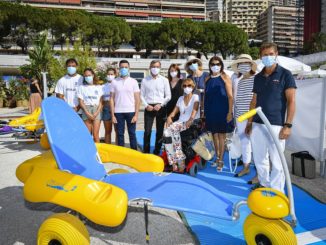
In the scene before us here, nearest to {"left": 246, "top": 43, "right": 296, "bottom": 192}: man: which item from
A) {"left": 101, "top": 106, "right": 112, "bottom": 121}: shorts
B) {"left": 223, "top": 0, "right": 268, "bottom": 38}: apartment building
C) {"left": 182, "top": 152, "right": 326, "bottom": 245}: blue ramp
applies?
{"left": 182, "top": 152, "right": 326, "bottom": 245}: blue ramp

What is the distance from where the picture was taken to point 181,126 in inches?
205

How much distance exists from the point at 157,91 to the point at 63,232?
3.79m

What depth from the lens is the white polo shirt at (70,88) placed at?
6.43 metres

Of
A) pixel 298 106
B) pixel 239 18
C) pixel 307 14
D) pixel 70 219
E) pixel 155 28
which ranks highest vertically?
pixel 239 18

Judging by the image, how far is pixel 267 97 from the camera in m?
3.65

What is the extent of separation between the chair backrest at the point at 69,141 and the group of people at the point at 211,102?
1.88 meters

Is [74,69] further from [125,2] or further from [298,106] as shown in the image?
[125,2]

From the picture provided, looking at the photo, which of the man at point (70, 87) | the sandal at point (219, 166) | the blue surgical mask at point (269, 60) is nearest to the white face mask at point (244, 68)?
the blue surgical mask at point (269, 60)

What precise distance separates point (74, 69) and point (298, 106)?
174 inches

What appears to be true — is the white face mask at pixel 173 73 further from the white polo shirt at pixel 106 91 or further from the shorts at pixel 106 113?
the shorts at pixel 106 113

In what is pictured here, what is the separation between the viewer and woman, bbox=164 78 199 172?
5.15 m

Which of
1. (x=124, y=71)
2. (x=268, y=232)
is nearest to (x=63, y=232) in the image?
(x=268, y=232)

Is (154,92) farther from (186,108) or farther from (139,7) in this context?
(139,7)

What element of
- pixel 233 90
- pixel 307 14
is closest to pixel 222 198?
pixel 233 90
